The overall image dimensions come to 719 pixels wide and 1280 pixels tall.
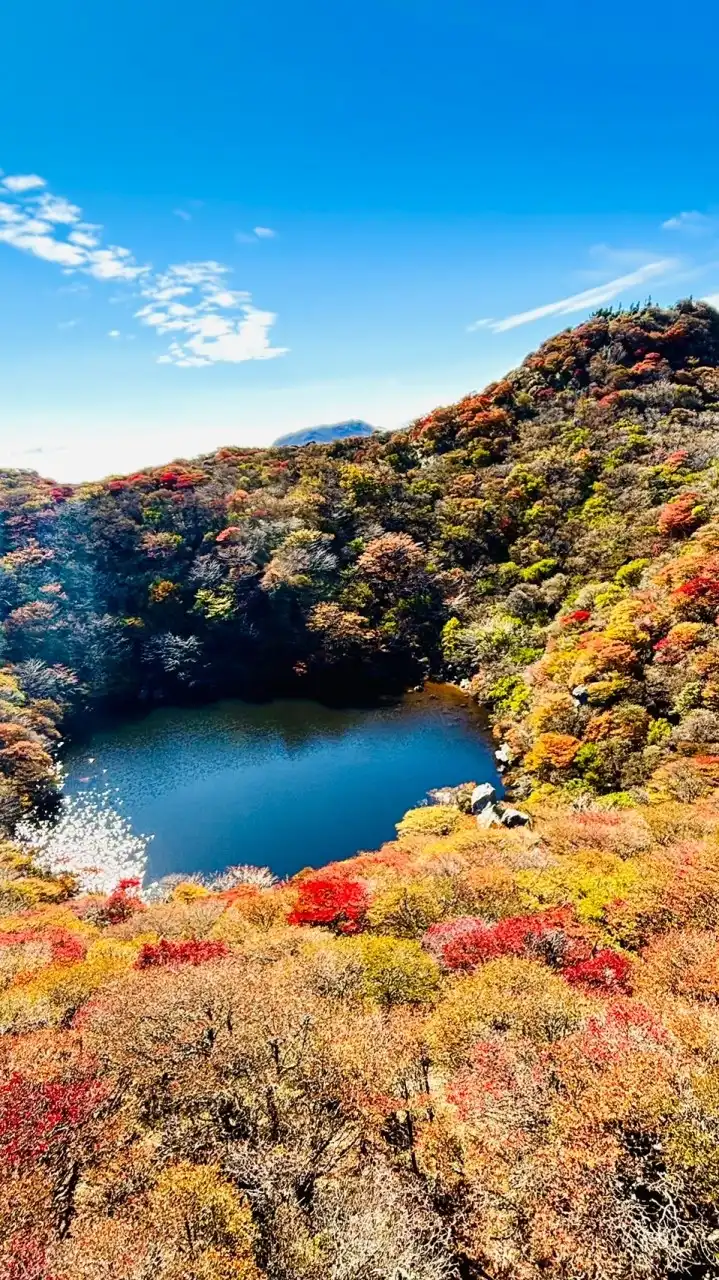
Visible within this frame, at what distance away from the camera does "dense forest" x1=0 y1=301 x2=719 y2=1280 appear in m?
10.5

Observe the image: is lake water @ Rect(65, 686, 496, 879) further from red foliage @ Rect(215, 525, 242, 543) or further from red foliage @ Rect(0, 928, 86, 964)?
red foliage @ Rect(215, 525, 242, 543)

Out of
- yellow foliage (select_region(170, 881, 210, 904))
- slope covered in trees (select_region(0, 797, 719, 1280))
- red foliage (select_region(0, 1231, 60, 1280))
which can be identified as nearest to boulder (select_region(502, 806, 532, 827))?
slope covered in trees (select_region(0, 797, 719, 1280))

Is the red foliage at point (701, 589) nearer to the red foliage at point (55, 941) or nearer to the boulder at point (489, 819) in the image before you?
the boulder at point (489, 819)

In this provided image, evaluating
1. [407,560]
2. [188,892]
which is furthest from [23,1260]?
[407,560]

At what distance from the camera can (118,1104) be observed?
13930 mm

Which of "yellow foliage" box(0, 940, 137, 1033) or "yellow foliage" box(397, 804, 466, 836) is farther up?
"yellow foliage" box(0, 940, 137, 1033)

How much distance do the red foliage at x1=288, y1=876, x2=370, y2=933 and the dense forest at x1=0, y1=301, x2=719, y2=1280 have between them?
0.16 meters

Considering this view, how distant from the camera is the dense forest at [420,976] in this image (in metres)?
10.5

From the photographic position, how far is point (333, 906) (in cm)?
2494

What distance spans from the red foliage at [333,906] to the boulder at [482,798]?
43.9 feet

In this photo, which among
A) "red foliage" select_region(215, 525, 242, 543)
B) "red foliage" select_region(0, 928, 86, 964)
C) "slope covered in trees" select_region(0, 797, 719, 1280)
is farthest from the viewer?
"red foliage" select_region(215, 525, 242, 543)

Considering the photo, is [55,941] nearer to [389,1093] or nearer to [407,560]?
[389,1093]

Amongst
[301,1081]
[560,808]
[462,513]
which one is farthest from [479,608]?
[301,1081]

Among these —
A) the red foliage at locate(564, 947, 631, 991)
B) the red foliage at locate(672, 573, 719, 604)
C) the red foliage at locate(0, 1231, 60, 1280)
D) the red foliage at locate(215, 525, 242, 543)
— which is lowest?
the red foliage at locate(564, 947, 631, 991)
